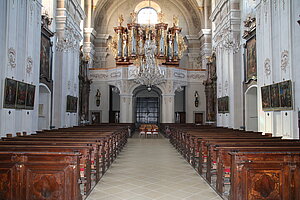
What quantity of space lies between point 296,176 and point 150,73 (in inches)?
542

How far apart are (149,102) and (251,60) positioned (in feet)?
54.6

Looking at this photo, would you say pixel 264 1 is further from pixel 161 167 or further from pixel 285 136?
pixel 161 167

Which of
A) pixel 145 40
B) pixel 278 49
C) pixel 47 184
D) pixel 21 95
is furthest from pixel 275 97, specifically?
pixel 145 40

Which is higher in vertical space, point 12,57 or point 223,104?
point 12,57

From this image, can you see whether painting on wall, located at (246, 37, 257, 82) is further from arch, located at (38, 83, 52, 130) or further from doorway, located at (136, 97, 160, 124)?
doorway, located at (136, 97, 160, 124)

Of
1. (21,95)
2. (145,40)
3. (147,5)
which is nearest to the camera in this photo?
(21,95)

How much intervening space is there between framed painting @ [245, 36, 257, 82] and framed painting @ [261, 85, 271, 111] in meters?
2.51

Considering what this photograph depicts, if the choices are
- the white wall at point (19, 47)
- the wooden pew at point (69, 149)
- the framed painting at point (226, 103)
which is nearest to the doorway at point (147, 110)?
the framed painting at point (226, 103)

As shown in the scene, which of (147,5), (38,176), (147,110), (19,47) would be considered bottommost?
(38,176)

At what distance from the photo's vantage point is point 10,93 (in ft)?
31.3

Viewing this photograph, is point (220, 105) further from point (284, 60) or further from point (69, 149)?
point (69, 149)

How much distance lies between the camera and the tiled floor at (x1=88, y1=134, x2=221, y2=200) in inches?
215

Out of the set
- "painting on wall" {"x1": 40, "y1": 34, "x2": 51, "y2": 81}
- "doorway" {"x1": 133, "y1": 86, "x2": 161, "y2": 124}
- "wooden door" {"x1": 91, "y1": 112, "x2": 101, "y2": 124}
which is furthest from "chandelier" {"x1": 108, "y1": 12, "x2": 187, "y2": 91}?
"painting on wall" {"x1": 40, "y1": 34, "x2": 51, "y2": 81}

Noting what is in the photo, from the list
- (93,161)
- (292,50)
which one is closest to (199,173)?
(93,161)
